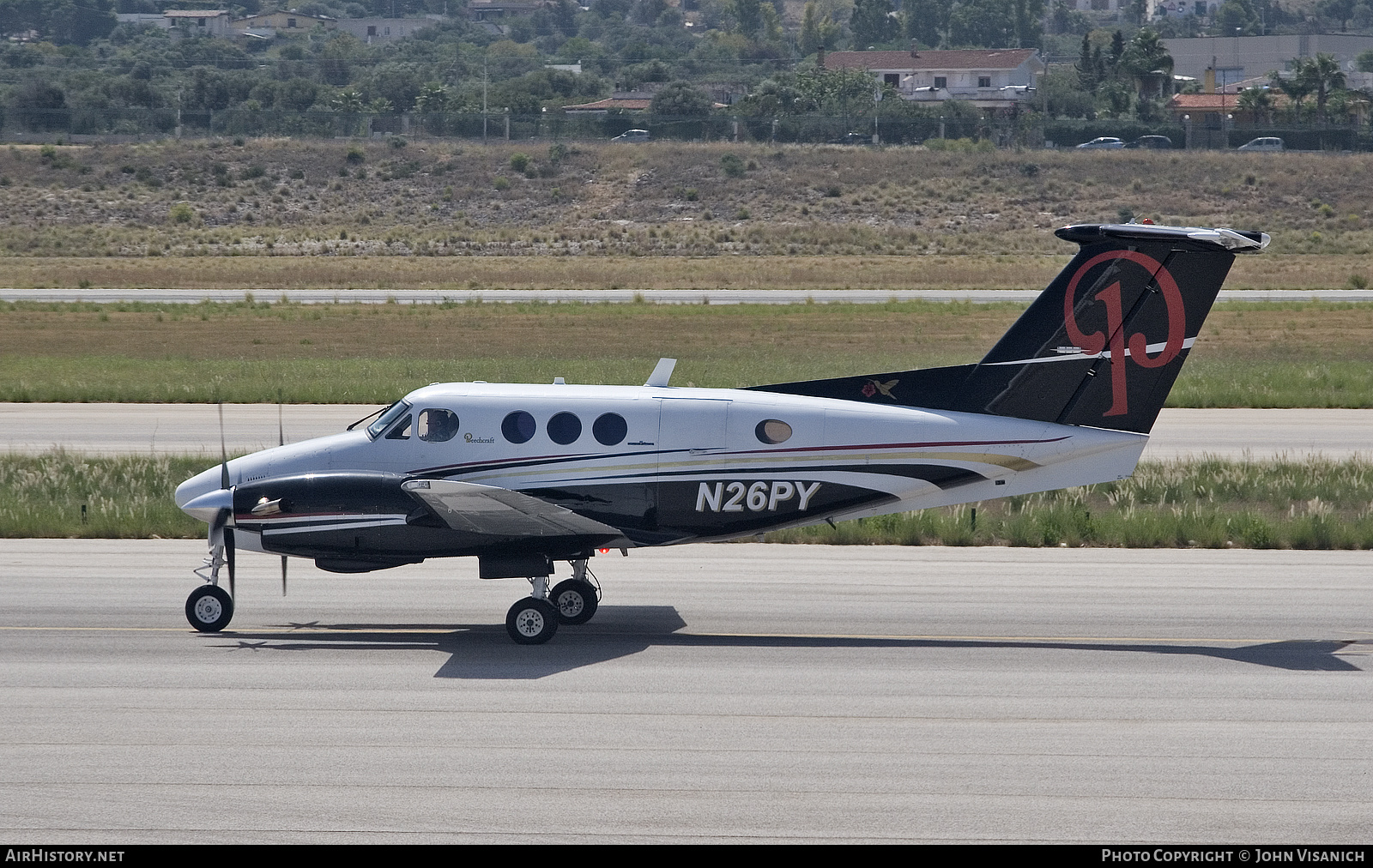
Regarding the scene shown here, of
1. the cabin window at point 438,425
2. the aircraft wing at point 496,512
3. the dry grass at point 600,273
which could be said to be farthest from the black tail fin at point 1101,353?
the dry grass at point 600,273

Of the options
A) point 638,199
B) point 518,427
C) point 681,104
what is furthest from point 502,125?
point 518,427

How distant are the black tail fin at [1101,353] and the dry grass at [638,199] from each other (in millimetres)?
75567

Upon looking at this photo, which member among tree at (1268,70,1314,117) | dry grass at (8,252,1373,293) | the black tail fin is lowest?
dry grass at (8,252,1373,293)

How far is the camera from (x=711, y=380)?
34.1m

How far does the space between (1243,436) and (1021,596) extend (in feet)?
51.0

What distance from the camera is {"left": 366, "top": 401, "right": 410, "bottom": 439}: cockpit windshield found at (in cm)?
1421

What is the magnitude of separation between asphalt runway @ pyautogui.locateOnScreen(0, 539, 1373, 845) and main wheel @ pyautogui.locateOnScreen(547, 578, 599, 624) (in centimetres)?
22

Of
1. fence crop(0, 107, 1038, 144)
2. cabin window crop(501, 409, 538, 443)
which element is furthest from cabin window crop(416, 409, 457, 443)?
fence crop(0, 107, 1038, 144)

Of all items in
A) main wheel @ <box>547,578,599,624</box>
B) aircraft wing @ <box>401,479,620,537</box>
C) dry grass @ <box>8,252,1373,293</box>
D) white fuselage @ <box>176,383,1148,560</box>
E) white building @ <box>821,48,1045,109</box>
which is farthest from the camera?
white building @ <box>821,48,1045,109</box>

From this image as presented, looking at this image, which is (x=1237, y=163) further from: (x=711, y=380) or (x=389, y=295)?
(x=711, y=380)

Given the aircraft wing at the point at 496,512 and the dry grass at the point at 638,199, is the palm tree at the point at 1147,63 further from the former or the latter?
the aircraft wing at the point at 496,512

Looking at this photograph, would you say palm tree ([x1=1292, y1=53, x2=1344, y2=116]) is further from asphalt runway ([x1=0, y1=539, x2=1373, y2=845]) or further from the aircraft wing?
the aircraft wing

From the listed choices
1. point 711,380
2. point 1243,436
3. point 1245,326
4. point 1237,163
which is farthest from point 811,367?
point 1237,163
